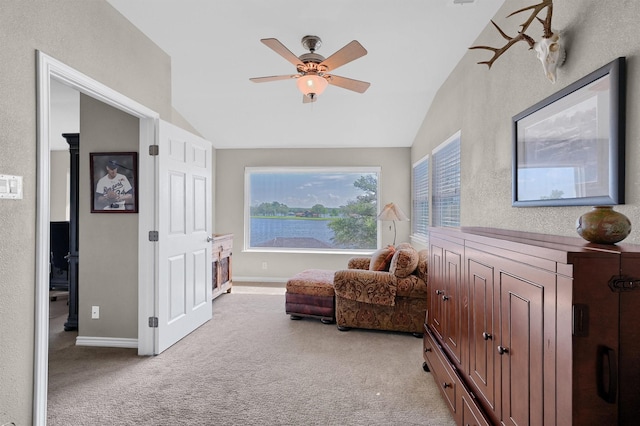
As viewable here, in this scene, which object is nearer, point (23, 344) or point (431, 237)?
point (23, 344)

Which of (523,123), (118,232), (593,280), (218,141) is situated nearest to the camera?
(593,280)

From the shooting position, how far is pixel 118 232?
3227mm

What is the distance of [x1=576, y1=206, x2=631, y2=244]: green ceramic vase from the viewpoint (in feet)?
3.79

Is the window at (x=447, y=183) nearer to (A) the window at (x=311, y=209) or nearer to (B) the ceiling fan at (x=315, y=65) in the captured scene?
(B) the ceiling fan at (x=315, y=65)

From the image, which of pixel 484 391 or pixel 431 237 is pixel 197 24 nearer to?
pixel 431 237

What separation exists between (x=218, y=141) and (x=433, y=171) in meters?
3.58

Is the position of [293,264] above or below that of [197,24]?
below

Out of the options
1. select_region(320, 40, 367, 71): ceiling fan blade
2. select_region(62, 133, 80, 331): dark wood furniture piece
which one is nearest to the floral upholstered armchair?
select_region(320, 40, 367, 71): ceiling fan blade

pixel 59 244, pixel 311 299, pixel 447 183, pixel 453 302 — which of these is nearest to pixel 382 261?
pixel 311 299

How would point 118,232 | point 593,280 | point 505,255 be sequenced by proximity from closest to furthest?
point 593,280 → point 505,255 → point 118,232

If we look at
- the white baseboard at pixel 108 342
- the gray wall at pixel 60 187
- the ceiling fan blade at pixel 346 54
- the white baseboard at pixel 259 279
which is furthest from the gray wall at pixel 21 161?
Answer: the gray wall at pixel 60 187

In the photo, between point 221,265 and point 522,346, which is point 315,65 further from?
point 221,265

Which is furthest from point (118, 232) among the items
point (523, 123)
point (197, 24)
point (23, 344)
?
point (523, 123)

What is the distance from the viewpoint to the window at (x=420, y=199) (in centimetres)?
494
